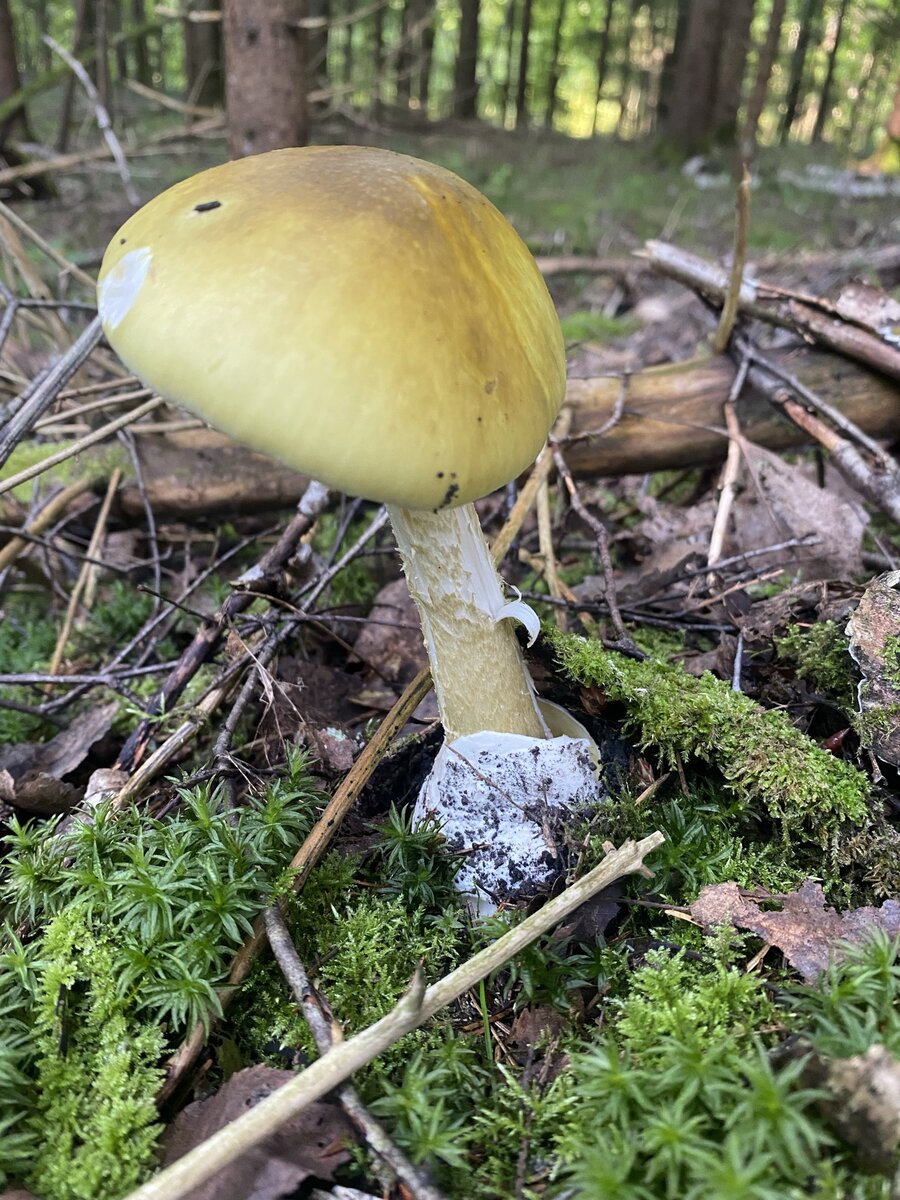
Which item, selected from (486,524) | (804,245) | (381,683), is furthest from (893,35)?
(381,683)

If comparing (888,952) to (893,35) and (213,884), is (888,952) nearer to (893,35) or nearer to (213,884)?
(213,884)

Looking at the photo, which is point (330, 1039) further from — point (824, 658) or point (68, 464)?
point (68, 464)

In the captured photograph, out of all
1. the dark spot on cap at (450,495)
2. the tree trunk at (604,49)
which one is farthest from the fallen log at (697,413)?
the tree trunk at (604,49)

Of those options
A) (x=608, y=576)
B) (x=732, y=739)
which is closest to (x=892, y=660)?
(x=732, y=739)

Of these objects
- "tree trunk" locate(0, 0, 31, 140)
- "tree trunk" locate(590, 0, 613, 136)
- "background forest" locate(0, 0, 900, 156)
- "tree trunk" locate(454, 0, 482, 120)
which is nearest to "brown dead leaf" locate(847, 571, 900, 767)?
"background forest" locate(0, 0, 900, 156)

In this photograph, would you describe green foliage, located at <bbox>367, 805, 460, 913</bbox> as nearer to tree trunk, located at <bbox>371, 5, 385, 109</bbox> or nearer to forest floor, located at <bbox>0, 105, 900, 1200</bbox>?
forest floor, located at <bbox>0, 105, 900, 1200</bbox>
